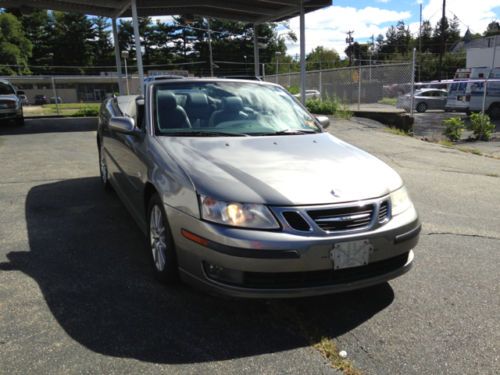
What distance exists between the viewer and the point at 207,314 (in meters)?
3.04

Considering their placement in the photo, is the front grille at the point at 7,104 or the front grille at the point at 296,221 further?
the front grille at the point at 7,104

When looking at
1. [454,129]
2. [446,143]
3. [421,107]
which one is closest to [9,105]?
[446,143]

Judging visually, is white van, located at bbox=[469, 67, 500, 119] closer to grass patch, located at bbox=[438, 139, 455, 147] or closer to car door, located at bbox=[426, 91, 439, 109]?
car door, located at bbox=[426, 91, 439, 109]

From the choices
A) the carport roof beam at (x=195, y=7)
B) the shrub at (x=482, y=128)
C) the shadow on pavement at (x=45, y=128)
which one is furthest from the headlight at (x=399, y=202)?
the shadow on pavement at (x=45, y=128)

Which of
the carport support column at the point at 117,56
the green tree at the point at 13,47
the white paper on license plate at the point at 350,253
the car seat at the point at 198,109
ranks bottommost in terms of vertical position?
the white paper on license plate at the point at 350,253

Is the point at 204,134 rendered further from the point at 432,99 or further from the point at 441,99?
the point at 441,99

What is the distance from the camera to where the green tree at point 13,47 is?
7206 cm

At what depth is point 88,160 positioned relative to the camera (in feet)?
29.1

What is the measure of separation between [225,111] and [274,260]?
201cm

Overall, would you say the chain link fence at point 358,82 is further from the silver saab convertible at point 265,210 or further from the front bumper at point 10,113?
the silver saab convertible at point 265,210

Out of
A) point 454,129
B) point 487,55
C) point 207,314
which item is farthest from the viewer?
point 487,55

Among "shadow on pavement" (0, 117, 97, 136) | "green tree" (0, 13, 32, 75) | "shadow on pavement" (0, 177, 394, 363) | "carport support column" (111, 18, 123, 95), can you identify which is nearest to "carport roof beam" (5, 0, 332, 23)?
"carport support column" (111, 18, 123, 95)

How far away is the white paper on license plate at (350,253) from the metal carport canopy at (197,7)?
37.7 feet

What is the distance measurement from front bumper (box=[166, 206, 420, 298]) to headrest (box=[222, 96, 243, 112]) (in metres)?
1.61
